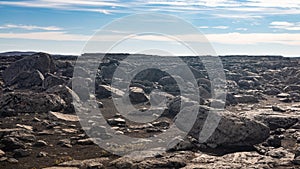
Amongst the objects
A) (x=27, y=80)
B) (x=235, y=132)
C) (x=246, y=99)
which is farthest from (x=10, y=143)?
(x=27, y=80)

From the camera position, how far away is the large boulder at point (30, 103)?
1270 inches

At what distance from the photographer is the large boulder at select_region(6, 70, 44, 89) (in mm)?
49625

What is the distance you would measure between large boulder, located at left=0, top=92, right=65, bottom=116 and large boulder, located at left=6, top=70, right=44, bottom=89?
52.8 ft

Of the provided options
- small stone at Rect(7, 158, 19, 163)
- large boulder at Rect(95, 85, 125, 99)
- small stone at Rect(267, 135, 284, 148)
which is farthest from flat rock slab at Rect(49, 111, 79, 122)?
small stone at Rect(267, 135, 284, 148)

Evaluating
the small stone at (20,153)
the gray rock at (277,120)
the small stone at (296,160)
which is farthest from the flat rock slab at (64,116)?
the small stone at (296,160)

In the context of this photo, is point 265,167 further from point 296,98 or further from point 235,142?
point 296,98

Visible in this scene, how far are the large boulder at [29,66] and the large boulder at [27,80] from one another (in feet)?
12.6

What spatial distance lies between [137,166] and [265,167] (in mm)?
6047

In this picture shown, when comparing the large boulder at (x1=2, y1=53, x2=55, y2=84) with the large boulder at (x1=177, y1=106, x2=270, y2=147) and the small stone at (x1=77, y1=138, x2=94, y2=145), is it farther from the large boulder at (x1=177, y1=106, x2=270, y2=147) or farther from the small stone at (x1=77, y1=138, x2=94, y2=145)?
the large boulder at (x1=177, y1=106, x2=270, y2=147)

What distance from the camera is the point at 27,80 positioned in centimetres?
5059

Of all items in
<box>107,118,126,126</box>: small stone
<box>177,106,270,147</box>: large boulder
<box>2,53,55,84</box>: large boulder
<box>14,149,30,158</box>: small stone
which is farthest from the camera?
<box>2,53,55,84</box>: large boulder

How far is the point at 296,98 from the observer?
45.1 meters

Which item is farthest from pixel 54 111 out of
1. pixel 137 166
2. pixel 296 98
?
pixel 296 98

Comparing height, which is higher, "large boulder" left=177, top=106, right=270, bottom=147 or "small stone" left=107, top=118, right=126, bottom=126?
"large boulder" left=177, top=106, right=270, bottom=147
